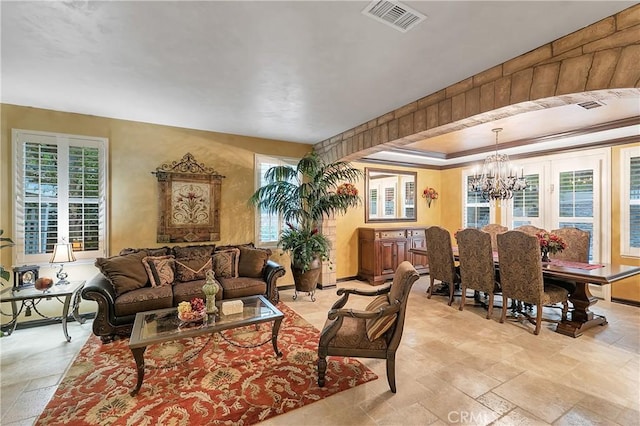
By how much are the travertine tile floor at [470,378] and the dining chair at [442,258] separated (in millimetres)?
778

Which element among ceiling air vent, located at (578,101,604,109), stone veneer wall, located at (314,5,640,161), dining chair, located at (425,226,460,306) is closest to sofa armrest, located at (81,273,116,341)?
stone veneer wall, located at (314,5,640,161)

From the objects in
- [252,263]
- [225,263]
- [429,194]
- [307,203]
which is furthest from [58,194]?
[429,194]

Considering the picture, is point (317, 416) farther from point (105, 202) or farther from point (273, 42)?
point (105, 202)

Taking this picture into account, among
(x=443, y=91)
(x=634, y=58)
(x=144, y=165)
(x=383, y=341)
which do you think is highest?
(x=443, y=91)

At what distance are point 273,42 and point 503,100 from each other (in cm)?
196

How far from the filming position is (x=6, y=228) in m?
3.39

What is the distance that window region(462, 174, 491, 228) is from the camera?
20.4 ft

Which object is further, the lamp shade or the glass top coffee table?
the lamp shade

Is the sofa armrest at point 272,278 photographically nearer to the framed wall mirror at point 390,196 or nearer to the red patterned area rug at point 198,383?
the red patterned area rug at point 198,383

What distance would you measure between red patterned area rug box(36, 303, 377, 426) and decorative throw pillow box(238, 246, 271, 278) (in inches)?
42.2

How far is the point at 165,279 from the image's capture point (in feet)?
11.7

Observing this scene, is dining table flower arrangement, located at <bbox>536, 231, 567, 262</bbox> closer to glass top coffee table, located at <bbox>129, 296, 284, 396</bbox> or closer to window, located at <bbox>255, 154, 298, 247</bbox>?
glass top coffee table, located at <bbox>129, 296, 284, 396</bbox>

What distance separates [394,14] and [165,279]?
363 cm

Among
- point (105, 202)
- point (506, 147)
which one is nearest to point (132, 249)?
point (105, 202)
